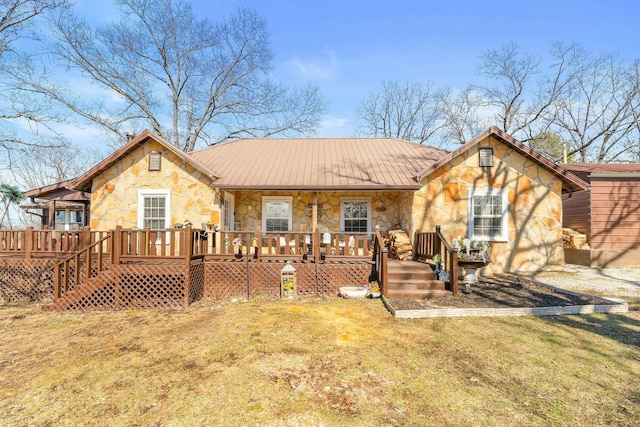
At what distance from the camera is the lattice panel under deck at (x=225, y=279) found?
8.27 meters

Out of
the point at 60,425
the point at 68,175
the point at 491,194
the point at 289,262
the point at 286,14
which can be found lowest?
the point at 60,425

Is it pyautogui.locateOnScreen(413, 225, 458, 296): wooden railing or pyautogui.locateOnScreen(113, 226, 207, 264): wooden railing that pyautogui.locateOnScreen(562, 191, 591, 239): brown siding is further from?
pyautogui.locateOnScreen(113, 226, 207, 264): wooden railing

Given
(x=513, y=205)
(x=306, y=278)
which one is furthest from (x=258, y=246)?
(x=513, y=205)

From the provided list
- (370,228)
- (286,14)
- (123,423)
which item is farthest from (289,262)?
(286,14)

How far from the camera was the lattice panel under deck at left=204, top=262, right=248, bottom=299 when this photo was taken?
8.27 meters

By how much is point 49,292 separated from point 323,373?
8.79 m

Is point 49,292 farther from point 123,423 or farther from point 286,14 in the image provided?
point 286,14

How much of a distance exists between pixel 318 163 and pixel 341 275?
4.97 meters

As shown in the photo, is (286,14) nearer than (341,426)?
No

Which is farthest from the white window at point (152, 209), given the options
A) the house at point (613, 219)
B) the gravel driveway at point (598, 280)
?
the house at point (613, 219)

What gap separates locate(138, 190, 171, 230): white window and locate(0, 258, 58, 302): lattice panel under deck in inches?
99.1

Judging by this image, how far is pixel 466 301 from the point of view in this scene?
698cm

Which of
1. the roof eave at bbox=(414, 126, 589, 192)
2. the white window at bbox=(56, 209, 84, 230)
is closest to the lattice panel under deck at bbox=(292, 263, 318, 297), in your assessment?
the roof eave at bbox=(414, 126, 589, 192)

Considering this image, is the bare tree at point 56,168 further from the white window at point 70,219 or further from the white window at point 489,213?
the white window at point 489,213
